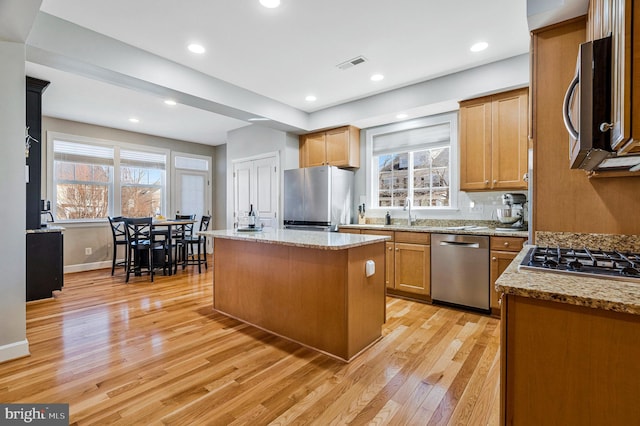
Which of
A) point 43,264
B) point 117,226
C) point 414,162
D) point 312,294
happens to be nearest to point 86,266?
point 117,226

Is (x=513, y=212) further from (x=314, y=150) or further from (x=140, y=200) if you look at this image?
(x=140, y=200)

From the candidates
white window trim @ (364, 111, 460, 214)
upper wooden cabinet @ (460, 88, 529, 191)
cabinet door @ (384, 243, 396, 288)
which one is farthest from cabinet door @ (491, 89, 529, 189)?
cabinet door @ (384, 243, 396, 288)

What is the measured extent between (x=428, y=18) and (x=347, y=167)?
2.49 m

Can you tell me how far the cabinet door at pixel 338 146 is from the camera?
465cm

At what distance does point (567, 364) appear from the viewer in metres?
0.89

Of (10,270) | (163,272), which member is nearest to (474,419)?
(10,270)

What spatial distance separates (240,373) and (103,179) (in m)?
5.29

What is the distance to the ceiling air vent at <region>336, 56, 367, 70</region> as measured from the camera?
317 cm

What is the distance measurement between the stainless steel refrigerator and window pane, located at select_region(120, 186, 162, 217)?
10.4ft

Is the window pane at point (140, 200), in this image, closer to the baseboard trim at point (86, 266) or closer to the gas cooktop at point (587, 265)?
the baseboard trim at point (86, 266)

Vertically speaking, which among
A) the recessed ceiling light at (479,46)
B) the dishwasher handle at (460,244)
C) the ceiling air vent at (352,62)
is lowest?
the dishwasher handle at (460,244)

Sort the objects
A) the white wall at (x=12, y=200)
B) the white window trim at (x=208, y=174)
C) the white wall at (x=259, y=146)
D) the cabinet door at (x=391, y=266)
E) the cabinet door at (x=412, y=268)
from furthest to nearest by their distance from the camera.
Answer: the white window trim at (x=208, y=174)
the white wall at (x=259, y=146)
the cabinet door at (x=391, y=266)
the cabinet door at (x=412, y=268)
the white wall at (x=12, y=200)

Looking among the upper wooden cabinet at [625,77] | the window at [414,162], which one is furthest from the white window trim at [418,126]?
the upper wooden cabinet at [625,77]

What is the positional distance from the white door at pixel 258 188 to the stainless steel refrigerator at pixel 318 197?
1.19 feet
